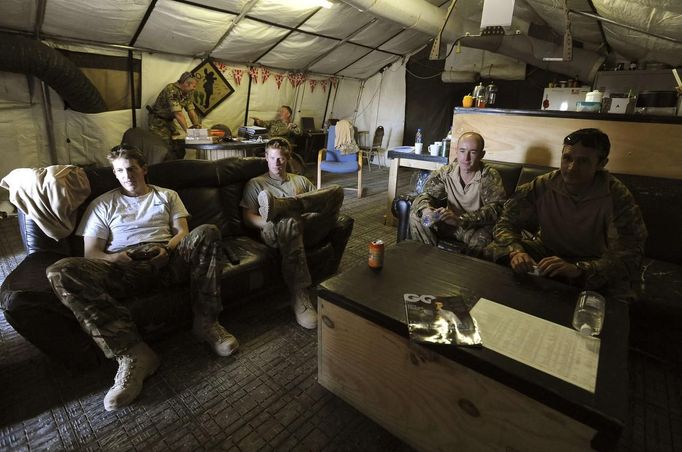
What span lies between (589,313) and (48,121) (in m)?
5.05

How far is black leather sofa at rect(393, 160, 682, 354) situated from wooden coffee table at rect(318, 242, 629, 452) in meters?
0.52

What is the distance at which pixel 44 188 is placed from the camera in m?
1.65

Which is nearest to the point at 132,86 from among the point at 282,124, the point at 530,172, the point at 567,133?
the point at 282,124

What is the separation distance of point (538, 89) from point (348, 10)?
3.27m

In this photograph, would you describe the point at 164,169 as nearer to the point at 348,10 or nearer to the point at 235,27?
the point at 235,27

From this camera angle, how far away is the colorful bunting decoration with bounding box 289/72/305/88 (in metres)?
6.37

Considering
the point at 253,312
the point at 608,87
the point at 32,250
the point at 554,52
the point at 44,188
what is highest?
the point at 554,52

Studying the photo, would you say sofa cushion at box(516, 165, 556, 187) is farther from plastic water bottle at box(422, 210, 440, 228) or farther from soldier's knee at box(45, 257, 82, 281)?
soldier's knee at box(45, 257, 82, 281)

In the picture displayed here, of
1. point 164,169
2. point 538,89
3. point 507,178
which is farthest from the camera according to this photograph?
point 538,89

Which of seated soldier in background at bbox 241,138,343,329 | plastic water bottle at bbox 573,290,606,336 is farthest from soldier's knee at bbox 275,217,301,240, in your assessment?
plastic water bottle at bbox 573,290,606,336

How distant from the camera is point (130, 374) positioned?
4.91 ft

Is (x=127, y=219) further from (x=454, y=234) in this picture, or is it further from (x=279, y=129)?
(x=279, y=129)

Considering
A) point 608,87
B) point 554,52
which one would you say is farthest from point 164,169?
point 608,87

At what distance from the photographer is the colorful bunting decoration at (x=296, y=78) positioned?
20.9 feet
